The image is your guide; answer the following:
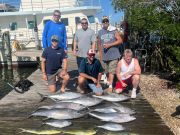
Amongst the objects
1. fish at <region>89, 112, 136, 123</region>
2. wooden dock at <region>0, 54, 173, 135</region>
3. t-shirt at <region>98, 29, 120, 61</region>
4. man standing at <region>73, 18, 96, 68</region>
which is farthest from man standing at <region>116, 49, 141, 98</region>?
fish at <region>89, 112, 136, 123</region>

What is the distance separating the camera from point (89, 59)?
352 inches

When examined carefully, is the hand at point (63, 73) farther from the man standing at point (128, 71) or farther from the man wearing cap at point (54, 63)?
the man standing at point (128, 71)

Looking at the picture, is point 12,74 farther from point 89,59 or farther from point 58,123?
point 58,123

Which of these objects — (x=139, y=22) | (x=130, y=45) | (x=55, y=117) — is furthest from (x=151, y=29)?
(x=55, y=117)

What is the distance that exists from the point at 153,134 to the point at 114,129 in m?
0.66

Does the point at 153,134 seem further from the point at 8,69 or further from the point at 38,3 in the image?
the point at 38,3

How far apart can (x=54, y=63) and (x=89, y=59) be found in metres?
0.93

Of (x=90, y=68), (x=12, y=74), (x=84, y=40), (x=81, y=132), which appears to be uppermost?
(x=84, y=40)

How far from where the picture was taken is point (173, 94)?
442 inches

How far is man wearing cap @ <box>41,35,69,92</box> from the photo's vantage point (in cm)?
923

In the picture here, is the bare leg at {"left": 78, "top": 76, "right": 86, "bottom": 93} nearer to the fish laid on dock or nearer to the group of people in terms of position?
the group of people

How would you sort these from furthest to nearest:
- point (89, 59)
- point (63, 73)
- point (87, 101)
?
point (63, 73) → point (89, 59) → point (87, 101)

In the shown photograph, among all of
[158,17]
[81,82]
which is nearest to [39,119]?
[81,82]

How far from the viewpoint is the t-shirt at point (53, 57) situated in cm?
923
